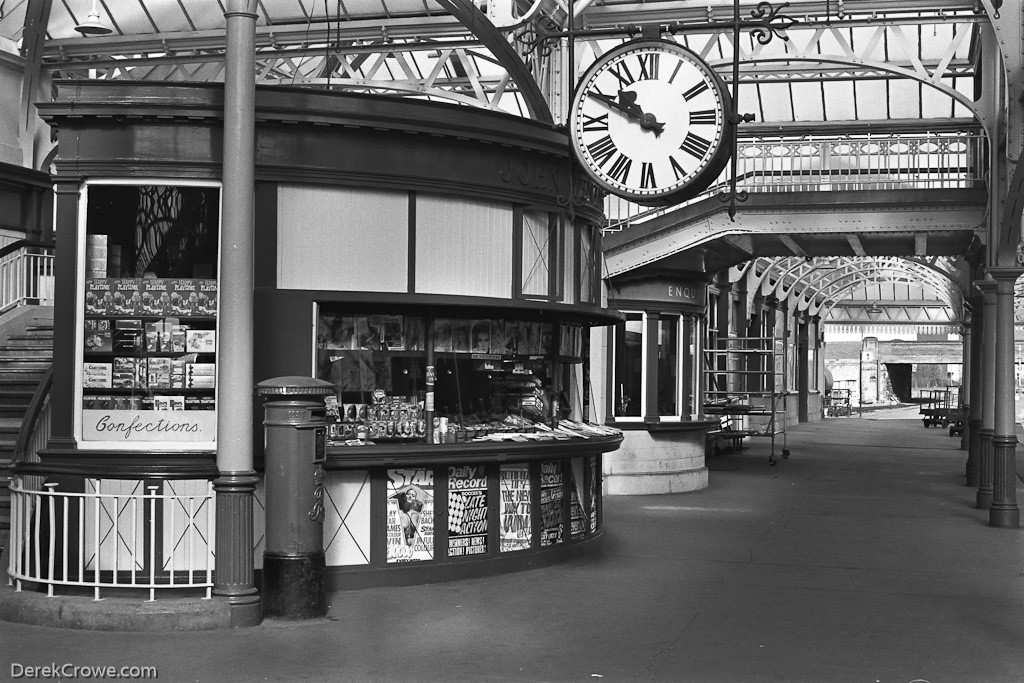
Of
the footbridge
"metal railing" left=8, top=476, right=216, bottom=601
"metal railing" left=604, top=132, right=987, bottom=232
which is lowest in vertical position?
"metal railing" left=8, top=476, right=216, bottom=601

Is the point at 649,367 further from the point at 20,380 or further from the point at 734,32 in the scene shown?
the point at 20,380

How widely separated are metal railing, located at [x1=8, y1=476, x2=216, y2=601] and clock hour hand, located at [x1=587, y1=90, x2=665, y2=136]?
17.8ft

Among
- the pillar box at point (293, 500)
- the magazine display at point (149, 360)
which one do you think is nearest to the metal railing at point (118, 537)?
the magazine display at point (149, 360)

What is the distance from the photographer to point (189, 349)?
444 inches

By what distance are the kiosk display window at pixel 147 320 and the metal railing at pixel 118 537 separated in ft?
1.89

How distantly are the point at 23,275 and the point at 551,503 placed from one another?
40.2ft

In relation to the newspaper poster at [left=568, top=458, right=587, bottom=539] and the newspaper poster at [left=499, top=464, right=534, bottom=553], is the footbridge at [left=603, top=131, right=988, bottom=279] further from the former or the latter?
the newspaper poster at [left=499, top=464, right=534, bottom=553]

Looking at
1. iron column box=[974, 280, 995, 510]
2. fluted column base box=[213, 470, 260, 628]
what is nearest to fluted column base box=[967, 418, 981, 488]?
iron column box=[974, 280, 995, 510]

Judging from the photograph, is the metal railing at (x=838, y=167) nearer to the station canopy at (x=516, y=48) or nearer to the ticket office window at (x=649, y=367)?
the station canopy at (x=516, y=48)

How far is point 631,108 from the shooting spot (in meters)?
12.7

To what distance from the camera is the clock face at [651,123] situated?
12.3 metres

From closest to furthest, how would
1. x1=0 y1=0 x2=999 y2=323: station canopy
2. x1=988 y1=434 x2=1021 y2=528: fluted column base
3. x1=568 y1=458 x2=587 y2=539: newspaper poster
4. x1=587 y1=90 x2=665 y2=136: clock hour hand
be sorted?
x1=587 y1=90 x2=665 y2=136: clock hour hand
x1=568 y1=458 x2=587 y2=539: newspaper poster
x1=988 y1=434 x2=1021 y2=528: fluted column base
x1=0 y1=0 x2=999 y2=323: station canopy

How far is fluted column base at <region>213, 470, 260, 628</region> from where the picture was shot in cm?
1008

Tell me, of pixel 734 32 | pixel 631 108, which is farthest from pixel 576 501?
pixel 734 32
